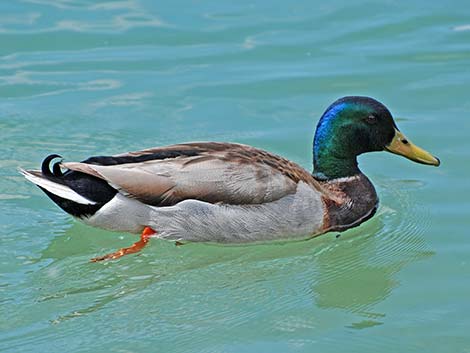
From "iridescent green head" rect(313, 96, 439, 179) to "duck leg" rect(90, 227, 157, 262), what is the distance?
1.56 meters

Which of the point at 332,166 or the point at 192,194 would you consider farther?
the point at 332,166

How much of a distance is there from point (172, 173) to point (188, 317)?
4.58 feet

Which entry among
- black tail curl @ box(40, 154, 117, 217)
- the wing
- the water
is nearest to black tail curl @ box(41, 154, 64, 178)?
black tail curl @ box(40, 154, 117, 217)

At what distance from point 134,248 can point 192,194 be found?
0.55 metres

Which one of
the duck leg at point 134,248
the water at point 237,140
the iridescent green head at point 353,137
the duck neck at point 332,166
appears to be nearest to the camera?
the water at point 237,140

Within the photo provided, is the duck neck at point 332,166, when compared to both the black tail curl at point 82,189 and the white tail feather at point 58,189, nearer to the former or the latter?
the black tail curl at point 82,189

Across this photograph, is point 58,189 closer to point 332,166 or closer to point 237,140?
point 332,166

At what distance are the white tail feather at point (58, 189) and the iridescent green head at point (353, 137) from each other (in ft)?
6.44

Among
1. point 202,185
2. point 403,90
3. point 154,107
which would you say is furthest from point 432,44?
point 202,185

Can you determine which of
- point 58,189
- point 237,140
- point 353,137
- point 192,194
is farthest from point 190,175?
point 237,140

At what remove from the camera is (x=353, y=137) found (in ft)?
29.8

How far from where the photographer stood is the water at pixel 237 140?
7.14 meters

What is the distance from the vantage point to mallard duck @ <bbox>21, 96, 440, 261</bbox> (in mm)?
8211

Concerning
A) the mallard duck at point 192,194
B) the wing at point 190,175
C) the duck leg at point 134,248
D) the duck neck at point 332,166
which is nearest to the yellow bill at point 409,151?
the duck neck at point 332,166
